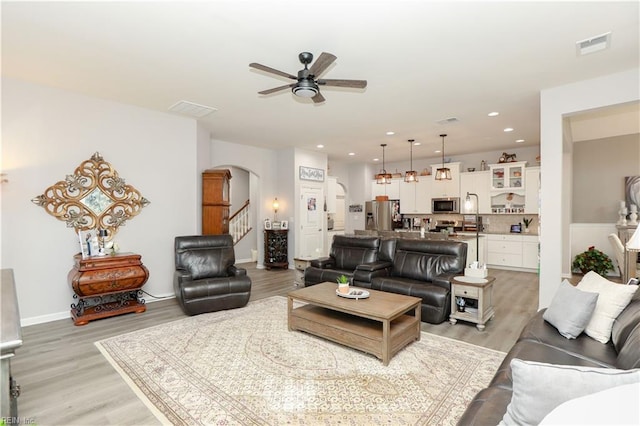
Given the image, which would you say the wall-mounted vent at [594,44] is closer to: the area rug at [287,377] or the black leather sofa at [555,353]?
the black leather sofa at [555,353]

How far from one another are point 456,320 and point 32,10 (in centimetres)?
506

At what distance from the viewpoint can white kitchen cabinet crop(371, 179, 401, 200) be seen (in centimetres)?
930

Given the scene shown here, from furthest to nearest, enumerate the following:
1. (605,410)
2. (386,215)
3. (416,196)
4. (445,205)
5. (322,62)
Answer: (386,215), (416,196), (445,205), (322,62), (605,410)

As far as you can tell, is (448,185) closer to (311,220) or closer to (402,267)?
(311,220)

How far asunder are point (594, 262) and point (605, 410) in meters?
6.97

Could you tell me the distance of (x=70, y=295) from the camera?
413cm

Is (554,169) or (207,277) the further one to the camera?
(207,277)

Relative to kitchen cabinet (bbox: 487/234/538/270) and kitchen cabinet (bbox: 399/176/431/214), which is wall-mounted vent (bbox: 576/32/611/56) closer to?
kitchen cabinet (bbox: 487/234/538/270)

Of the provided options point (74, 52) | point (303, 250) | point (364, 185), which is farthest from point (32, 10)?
point (364, 185)

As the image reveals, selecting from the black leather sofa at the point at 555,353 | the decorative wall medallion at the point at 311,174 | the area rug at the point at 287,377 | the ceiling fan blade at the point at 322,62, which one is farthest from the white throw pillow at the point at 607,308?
the decorative wall medallion at the point at 311,174

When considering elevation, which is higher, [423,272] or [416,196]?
[416,196]

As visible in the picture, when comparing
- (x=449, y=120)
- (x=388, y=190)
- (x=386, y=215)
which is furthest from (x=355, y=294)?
(x=388, y=190)

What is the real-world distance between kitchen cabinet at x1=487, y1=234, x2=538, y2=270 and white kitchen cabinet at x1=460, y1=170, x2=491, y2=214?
2.46ft

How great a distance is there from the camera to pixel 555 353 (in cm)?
200
